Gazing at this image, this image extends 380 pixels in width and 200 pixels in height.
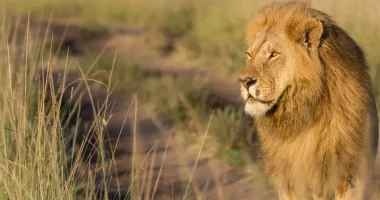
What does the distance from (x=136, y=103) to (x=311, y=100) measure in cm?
91

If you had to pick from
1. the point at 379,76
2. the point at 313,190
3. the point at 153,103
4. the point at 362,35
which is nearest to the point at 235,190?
the point at 313,190

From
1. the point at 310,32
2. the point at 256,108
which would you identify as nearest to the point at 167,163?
the point at 256,108

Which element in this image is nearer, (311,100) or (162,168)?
(311,100)

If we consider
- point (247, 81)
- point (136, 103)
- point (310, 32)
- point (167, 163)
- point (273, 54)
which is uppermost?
point (310, 32)

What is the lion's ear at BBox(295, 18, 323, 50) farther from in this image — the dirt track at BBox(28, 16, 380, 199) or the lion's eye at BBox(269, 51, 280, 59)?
the dirt track at BBox(28, 16, 380, 199)

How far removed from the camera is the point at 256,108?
15.5 ft

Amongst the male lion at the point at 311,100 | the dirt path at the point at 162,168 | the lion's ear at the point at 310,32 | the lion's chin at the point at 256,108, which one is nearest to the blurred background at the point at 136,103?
the dirt path at the point at 162,168

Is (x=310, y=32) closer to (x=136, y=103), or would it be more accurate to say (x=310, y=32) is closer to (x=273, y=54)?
(x=273, y=54)

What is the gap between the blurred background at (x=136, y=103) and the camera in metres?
4.92

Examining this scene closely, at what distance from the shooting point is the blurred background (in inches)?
194

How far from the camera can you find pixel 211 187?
675 centimetres

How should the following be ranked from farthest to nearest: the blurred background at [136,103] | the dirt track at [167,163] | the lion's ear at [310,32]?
the dirt track at [167,163]
the blurred background at [136,103]
the lion's ear at [310,32]

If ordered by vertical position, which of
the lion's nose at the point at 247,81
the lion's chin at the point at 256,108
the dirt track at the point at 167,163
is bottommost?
the dirt track at the point at 167,163

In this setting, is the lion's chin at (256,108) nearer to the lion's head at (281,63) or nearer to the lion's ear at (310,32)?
the lion's head at (281,63)
